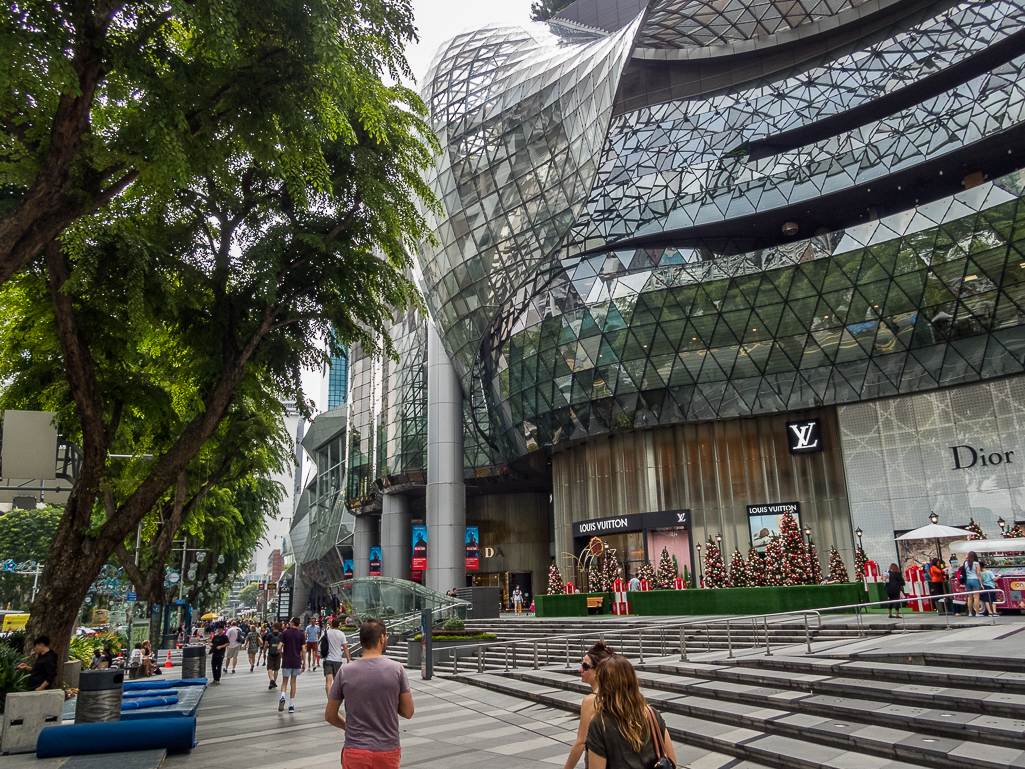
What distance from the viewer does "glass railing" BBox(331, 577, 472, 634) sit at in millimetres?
27141

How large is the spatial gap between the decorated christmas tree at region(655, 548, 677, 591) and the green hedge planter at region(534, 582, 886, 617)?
13.7 ft

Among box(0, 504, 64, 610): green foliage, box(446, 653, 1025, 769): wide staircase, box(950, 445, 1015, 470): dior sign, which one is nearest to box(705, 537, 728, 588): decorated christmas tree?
box(950, 445, 1015, 470): dior sign

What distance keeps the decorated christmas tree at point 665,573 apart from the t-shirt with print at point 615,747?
3025 cm

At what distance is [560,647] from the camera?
19.9 metres

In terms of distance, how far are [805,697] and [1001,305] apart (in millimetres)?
25830

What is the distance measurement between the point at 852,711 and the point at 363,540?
57495mm

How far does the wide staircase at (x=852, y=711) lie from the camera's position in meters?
6.71

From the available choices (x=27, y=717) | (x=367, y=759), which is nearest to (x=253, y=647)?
(x=27, y=717)

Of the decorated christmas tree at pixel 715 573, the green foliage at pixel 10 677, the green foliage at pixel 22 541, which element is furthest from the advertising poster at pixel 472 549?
the green foliage at pixel 10 677

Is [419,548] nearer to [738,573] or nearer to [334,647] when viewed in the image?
[738,573]

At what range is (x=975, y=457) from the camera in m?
29.7

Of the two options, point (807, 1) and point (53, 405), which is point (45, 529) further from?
point (807, 1)

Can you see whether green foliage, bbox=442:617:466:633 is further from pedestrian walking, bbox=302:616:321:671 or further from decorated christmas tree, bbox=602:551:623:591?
decorated christmas tree, bbox=602:551:623:591

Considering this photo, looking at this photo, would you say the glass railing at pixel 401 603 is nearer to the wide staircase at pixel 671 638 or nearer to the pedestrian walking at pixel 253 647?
the pedestrian walking at pixel 253 647
